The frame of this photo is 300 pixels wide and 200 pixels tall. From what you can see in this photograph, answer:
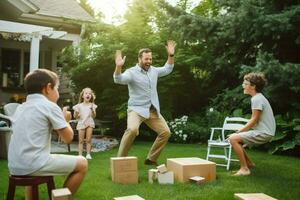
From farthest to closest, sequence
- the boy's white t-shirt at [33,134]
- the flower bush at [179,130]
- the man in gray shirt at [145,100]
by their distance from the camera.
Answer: the flower bush at [179,130], the man in gray shirt at [145,100], the boy's white t-shirt at [33,134]

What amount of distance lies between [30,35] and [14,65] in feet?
15.1

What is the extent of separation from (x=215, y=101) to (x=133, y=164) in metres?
6.78

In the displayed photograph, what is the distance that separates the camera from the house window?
14.5 m

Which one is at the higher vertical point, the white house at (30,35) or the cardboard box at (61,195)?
the white house at (30,35)

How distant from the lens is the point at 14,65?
14.7 m

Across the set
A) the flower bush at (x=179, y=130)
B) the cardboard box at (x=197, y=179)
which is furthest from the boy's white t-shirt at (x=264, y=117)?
the flower bush at (x=179, y=130)

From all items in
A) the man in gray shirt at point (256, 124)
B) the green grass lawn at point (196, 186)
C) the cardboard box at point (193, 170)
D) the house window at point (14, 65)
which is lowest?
the green grass lawn at point (196, 186)

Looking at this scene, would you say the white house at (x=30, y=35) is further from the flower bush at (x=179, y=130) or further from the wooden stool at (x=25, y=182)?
the wooden stool at (x=25, y=182)

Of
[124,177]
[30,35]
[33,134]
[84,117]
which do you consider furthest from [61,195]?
[30,35]

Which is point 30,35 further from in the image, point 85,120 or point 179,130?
point 179,130

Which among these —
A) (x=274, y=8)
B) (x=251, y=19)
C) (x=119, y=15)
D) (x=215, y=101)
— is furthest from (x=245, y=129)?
(x=119, y=15)

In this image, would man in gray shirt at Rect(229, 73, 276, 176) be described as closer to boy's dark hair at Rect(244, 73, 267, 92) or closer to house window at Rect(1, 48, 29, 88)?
boy's dark hair at Rect(244, 73, 267, 92)

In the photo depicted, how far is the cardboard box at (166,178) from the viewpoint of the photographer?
595 centimetres

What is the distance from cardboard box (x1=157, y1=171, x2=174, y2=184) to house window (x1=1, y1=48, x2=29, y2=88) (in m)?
9.75
